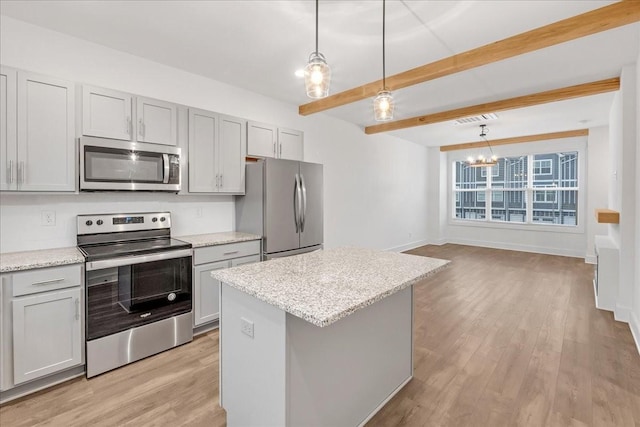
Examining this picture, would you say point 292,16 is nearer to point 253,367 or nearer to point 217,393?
point 253,367

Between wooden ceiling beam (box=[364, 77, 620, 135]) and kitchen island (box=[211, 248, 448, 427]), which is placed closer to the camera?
kitchen island (box=[211, 248, 448, 427])

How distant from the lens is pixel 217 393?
2.18 metres

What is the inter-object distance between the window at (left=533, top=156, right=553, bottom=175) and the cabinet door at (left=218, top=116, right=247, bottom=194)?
24.3ft

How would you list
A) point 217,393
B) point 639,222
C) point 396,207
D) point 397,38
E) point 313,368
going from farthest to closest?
point 396,207
point 639,222
point 397,38
point 217,393
point 313,368

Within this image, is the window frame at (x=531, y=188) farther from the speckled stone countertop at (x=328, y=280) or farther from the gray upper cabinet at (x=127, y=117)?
the gray upper cabinet at (x=127, y=117)

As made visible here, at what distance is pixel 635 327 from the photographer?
298 cm

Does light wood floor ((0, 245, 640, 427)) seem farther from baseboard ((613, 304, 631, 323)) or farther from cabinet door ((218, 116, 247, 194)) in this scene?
cabinet door ((218, 116, 247, 194))

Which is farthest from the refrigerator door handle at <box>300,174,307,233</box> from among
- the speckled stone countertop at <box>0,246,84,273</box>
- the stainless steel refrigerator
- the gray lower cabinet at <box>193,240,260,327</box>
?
the speckled stone countertop at <box>0,246,84,273</box>

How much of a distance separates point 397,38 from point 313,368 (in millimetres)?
2741

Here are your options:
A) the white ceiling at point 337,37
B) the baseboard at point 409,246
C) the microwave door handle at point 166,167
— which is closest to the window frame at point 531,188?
the baseboard at point 409,246

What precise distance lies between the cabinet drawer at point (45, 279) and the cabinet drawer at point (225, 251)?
926mm

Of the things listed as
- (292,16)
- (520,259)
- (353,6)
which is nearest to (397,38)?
(353,6)

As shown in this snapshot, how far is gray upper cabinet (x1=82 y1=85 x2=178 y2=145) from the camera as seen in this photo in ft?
8.46

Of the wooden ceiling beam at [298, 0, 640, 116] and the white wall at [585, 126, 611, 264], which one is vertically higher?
the wooden ceiling beam at [298, 0, 640, 116]
